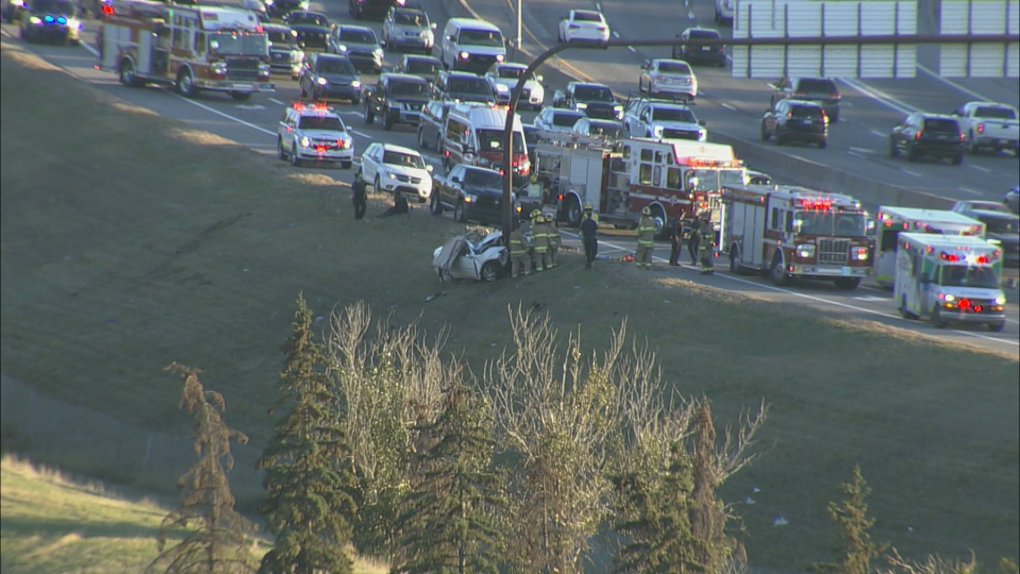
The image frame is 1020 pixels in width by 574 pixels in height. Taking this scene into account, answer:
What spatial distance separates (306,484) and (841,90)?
2183 inches

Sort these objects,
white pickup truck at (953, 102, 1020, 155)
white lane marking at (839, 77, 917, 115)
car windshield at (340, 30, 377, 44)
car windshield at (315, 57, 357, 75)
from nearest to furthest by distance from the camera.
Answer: white pickup truck at (953, 102, 1020, 155), car windshield at (315, 57, 357, 75), white lane marking at (839, 77, 917, 115), car windshield at (340, 30, 377, 44)

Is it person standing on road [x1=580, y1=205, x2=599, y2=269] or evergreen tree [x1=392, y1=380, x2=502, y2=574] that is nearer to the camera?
evergreen tree [x1=392, y1=380, x2=502, y2=574]

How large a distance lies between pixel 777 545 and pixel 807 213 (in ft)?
36.3

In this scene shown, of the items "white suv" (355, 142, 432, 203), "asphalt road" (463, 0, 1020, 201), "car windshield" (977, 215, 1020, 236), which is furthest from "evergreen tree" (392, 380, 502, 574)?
"asphalt road" (463, 0, 1020, 201)

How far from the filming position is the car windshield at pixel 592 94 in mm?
54500

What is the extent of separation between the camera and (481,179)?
3938 cm

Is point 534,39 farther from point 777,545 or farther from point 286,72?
point 777,545

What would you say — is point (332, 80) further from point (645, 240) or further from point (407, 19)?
point (645, 240)

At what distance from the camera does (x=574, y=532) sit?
1980cm

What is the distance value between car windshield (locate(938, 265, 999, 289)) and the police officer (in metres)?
6.82

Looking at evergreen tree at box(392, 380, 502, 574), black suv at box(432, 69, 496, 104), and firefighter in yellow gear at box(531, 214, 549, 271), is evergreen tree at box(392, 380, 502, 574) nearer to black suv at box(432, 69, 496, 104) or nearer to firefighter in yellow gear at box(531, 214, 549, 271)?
firefighter in yellow gear at box(531, 214, 549, 271)

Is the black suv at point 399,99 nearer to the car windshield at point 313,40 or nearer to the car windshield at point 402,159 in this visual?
the car windshield at point 402,159

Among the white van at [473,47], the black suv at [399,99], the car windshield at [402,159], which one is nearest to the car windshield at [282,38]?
the white van at [473,47]

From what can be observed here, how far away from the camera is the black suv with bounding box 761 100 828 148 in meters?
53.1
